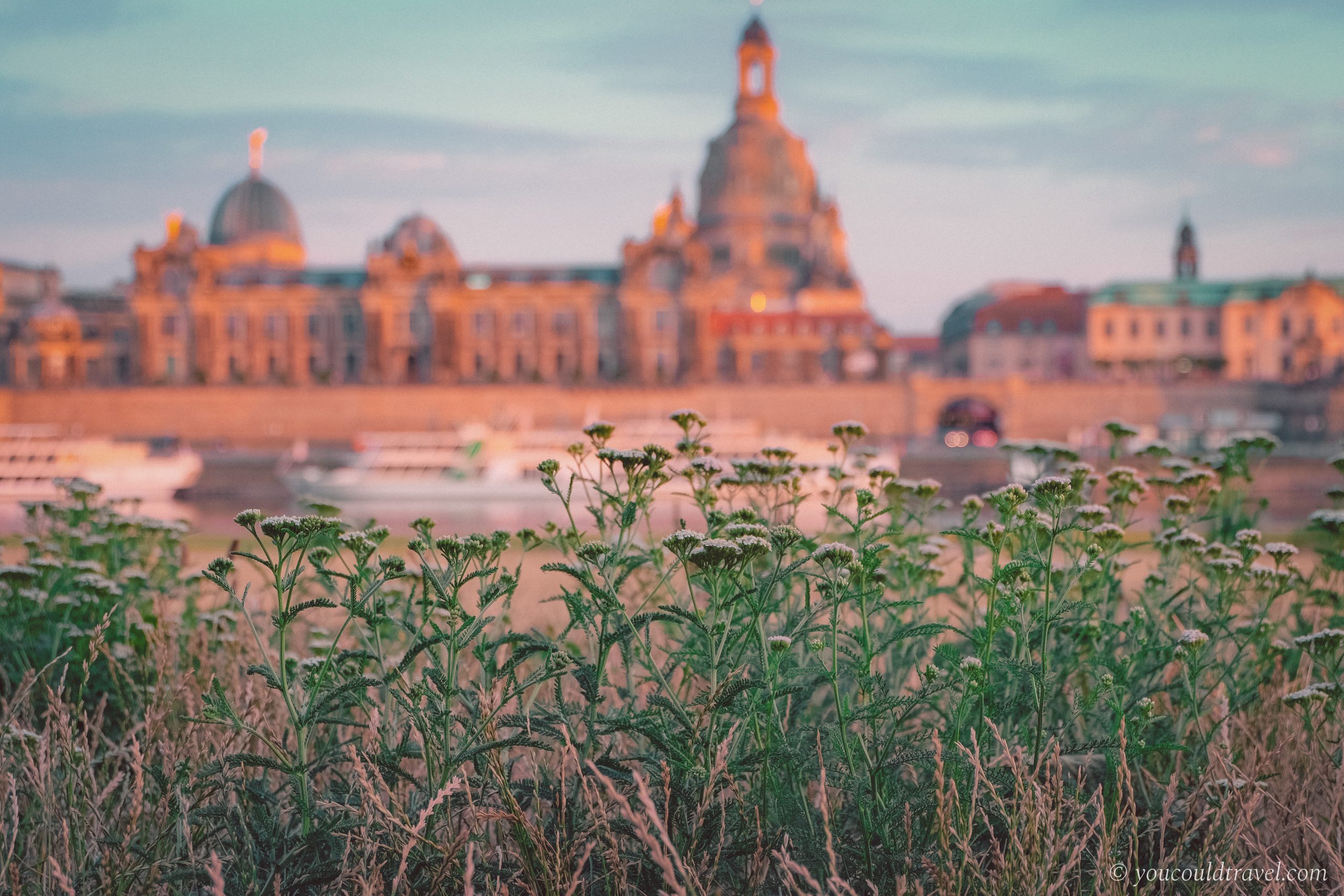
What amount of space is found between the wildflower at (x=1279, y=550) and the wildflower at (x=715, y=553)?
2661 mm

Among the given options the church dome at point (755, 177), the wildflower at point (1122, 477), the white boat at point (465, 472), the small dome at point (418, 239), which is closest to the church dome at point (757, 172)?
the church dome at point (755, 177)

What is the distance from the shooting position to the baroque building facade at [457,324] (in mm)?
70438

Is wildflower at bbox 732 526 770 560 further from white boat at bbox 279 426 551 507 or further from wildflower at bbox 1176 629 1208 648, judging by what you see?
white boat at bbox 279 426 551 507

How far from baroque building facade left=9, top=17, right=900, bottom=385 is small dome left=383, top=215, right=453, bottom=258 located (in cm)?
10

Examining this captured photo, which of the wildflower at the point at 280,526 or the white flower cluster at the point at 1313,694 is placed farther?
the white flower cluster at the point at 1313,694

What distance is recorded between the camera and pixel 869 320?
233ft

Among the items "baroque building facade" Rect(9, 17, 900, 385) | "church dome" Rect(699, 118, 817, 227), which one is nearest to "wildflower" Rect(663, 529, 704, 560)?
"baroque building facade" Rect(9, 17, 900, 385)

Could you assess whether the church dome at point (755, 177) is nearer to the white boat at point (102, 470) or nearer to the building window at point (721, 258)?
the building window at point (721, 258)

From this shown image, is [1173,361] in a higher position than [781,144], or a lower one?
lower

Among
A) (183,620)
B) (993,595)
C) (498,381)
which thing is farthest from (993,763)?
(498,381)

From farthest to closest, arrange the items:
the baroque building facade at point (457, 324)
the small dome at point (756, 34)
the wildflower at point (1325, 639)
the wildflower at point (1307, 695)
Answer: the small dome at point (756, 34), the baroque building facade at point (457, 324), the wildflower at point (1325, 639), the wildflower at point (1307, 695)

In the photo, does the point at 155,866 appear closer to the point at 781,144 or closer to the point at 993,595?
the point at 993,595

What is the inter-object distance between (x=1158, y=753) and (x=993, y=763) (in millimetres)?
1909

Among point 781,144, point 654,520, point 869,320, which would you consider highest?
point 781,144
